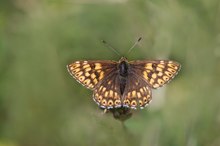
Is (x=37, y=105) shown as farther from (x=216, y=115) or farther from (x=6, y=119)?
(x=216, y=115)

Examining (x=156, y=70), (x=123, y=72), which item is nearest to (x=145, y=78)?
(x=156, y=70)

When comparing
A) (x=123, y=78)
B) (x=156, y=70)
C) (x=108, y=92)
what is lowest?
(x=108, y=92)

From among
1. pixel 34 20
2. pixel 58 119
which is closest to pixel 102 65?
pixel 58 119

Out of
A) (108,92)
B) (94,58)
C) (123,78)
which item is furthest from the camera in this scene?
(94,58)

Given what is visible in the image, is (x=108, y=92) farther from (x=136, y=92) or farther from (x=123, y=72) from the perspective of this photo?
(x=123, y=72)

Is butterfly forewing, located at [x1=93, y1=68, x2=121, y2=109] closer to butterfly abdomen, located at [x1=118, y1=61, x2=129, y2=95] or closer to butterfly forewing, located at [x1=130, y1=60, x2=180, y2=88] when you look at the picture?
butterfly abdomen, located at [x1=118, y1=61, x2=129, y2=95]

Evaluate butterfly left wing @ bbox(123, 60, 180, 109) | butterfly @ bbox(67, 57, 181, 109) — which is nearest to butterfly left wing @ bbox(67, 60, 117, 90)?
butterfly @ bbox(67, 57, 181, 109)

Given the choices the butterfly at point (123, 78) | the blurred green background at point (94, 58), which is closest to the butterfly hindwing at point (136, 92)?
the butterfly at point (123, 78)
